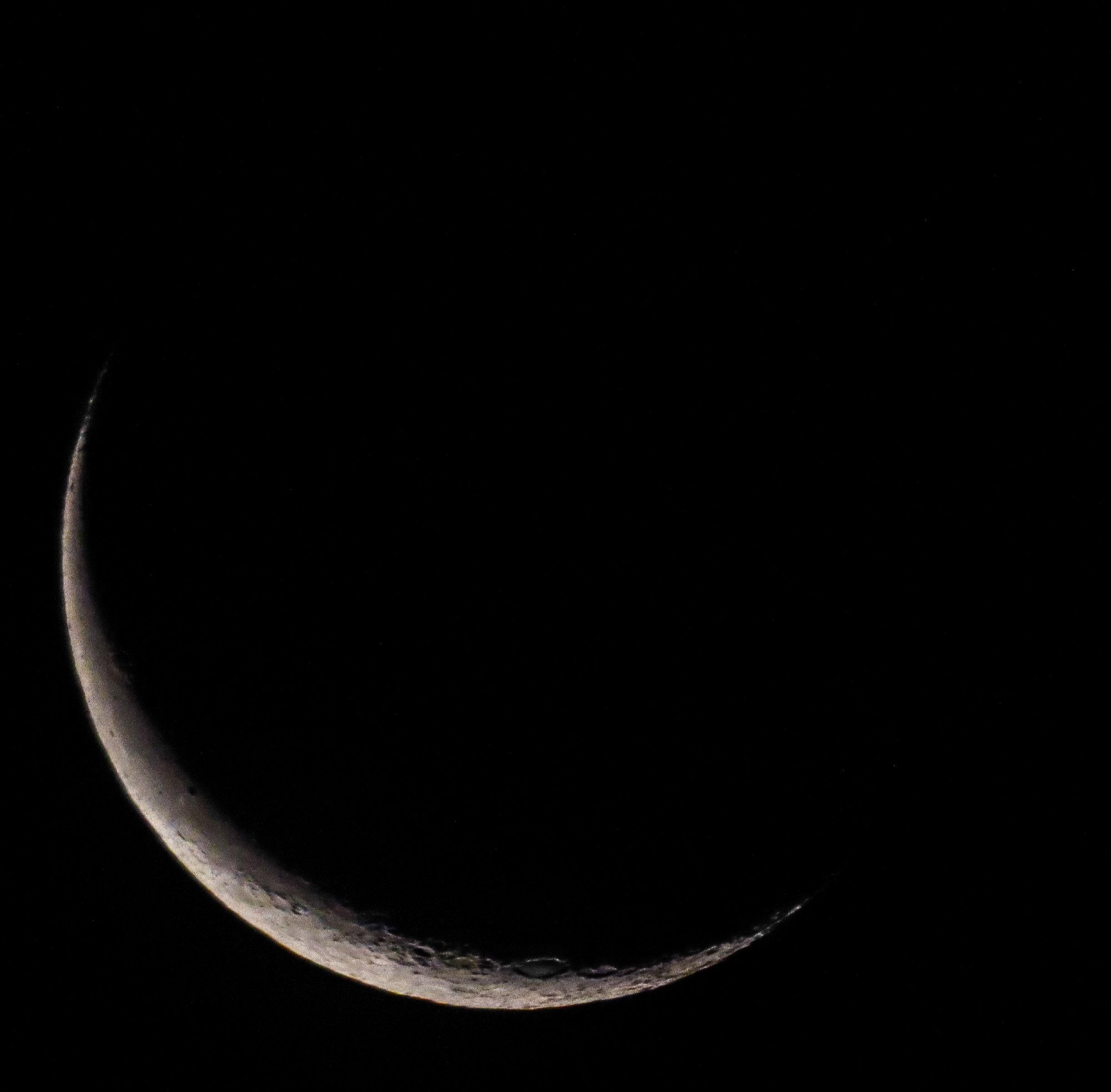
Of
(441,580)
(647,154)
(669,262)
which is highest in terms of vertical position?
(647,154)

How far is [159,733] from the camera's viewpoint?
1.63 meters

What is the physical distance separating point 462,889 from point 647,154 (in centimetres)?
141

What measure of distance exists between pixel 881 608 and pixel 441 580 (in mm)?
829

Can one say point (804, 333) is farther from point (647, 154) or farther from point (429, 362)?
point (429, 362)

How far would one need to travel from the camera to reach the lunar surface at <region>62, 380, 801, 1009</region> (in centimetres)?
165

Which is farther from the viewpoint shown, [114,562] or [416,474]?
[114,562]

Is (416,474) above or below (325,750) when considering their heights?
above

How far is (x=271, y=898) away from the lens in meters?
1.72

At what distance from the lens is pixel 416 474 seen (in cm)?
144

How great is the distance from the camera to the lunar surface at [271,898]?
1.65m

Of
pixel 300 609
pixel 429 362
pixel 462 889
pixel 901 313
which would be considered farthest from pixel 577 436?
pixel 462 889

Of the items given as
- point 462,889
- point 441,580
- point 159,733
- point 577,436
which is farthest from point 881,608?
point 159,733

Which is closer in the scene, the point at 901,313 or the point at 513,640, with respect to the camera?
the point at 513,640

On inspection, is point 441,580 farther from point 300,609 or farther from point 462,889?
point 462,889
